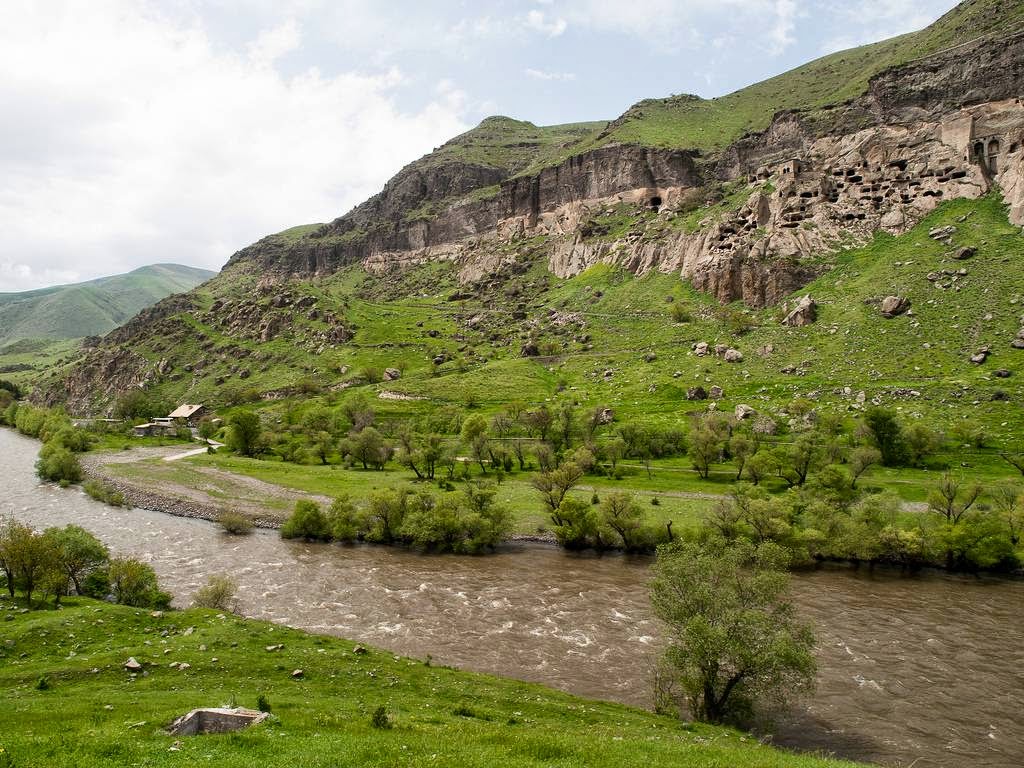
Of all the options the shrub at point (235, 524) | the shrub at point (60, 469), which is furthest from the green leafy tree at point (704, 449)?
the shrub at point (60, 469)

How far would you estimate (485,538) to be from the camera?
6075cm

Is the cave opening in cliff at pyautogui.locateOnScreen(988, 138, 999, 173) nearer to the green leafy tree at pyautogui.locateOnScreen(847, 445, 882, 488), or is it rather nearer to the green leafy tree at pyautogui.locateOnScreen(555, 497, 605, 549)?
the green leafy tree at pyautogui.locateOnScreen(847, 445, 882, 488)

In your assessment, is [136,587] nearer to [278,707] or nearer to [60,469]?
[278,707]

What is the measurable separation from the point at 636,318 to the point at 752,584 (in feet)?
442

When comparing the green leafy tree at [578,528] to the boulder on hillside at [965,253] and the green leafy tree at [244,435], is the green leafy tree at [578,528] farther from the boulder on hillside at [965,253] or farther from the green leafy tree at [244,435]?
the boulder on hillside at [965,253]

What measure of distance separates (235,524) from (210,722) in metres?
54.2

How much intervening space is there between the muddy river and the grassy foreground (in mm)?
6159

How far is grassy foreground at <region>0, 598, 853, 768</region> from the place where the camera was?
52.0 feet

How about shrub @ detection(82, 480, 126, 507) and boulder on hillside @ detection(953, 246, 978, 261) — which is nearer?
shrub @ detection(82, 480, 126, 507)

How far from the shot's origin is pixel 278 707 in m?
22.0

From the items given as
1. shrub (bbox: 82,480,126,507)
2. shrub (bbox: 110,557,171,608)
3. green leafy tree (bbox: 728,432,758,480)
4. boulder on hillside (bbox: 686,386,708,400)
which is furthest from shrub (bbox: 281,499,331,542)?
boulder on hillside (bbox: 686,386,708,400)

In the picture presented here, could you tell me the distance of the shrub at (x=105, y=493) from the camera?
78.4 metres

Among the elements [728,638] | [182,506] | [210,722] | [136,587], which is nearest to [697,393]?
[728,638]

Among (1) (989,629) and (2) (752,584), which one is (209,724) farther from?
(1) (989,629)
